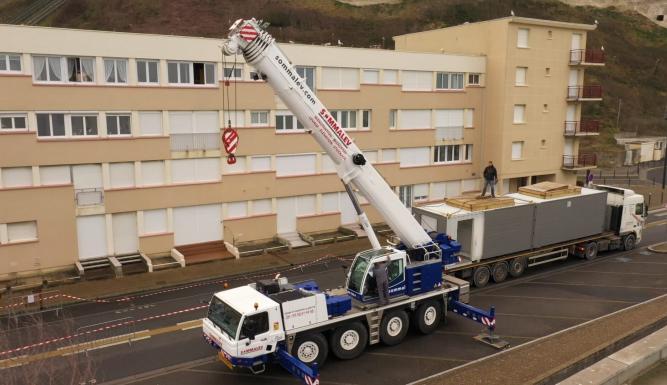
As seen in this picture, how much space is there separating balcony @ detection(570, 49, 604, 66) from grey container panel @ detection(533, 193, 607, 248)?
15340 millimetres

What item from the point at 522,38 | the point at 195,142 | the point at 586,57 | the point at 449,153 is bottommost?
the point at 449,153

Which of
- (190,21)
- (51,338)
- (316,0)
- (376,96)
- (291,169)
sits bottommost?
(51,338)

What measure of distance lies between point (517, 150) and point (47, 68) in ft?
92.4

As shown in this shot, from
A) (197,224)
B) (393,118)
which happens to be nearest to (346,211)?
(393,118)

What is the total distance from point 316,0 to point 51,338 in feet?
339

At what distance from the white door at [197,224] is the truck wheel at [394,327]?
14.0 metres

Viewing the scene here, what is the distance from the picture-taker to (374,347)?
15.7 meters

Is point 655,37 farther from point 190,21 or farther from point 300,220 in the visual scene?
point 300,220

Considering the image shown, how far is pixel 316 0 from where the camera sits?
109 meters

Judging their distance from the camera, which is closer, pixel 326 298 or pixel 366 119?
pixel 326 298

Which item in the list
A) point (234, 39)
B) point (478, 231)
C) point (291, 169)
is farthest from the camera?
point (291, 169)

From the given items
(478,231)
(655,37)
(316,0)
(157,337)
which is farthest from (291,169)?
(655,37)

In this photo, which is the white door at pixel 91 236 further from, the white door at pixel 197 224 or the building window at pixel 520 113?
the building window at pixel 520 113

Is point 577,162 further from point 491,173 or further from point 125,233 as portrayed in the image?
point 125,233
